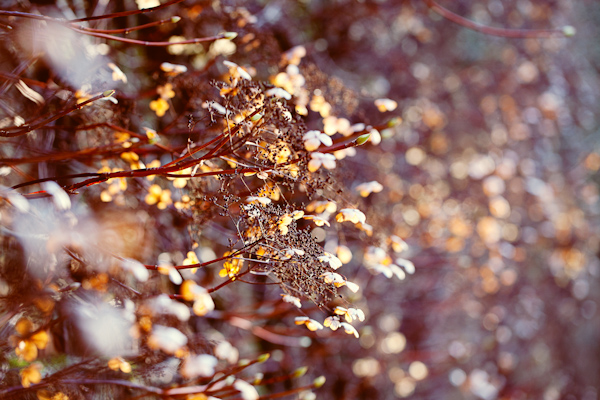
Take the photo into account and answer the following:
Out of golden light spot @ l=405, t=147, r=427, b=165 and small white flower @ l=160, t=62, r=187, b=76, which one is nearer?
small white flower @ l=160, t=62, r=187, b=76

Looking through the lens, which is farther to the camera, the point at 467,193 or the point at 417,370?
the point at 467,193

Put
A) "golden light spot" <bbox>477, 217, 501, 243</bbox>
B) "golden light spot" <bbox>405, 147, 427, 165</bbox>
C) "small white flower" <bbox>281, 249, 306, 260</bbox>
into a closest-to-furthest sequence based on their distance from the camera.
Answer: "small white flower" <bbox>281, 249, 306, 260</bbox> → "golden light spot" <bbox>477, 217, 501, 243</bbox> → "golden light spot" <bbox>405, 147, 427, 165</bbox>

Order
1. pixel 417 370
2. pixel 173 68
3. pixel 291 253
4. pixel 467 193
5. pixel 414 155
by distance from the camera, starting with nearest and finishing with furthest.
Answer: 1. pixel 291 253
2. pixel 173 68
3. pixel 417 370
4. pixel 414 155
5. pixel 467 193

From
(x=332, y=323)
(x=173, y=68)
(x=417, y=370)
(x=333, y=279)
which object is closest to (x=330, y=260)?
(x=333, y=279)

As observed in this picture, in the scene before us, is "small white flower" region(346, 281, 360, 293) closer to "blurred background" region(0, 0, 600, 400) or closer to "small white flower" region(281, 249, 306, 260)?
"small white flower" region(281, 249, 306, 260)

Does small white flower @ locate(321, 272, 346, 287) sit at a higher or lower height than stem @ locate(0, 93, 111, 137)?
lower

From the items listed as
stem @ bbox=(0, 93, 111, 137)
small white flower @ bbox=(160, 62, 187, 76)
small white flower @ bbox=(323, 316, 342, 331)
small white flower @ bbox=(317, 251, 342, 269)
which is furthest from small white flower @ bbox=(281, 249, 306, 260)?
small white flower @ bbox=(160, 62, 187, 76)

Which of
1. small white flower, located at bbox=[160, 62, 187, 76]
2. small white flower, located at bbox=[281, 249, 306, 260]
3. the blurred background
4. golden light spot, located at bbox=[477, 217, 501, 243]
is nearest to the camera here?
small white flower, located at bbox=[281, 249, 306, 260]

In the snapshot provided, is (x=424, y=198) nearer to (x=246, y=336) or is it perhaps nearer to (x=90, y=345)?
(x=246, y=336)


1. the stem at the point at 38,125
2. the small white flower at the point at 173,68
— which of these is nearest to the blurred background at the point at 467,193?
the small white flower at the point at 173,68

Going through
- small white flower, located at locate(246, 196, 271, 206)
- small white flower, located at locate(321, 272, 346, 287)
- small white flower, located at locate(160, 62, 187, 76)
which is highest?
small white flower, located at locate(160, 62, 187, 76)

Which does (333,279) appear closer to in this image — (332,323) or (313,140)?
(332,323)

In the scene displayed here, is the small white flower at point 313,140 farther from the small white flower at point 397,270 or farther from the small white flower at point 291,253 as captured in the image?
the small white flower at point 397,270

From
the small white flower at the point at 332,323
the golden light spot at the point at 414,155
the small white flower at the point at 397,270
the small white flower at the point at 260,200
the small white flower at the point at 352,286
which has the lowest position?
the golden light spot at the point at 414,155
